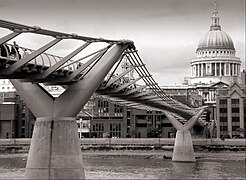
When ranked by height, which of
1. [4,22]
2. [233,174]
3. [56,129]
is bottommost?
[233,174]

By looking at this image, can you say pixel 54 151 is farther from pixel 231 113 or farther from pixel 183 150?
pixel 231 113

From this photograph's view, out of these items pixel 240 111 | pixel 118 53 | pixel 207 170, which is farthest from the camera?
pixel 240 111

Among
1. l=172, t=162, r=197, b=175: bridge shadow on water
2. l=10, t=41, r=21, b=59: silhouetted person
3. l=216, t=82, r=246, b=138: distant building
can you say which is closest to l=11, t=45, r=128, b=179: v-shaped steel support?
l=10, t=41, r=21, b=59: silhouetted person

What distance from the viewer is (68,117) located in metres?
44.2

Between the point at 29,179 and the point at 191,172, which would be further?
the point at 191,172

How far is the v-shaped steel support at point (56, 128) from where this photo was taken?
43000 millimetres

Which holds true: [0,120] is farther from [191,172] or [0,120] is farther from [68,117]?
[68,117]

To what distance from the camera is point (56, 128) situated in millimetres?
43500

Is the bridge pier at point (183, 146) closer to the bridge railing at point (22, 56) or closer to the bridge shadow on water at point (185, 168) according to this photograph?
Answer: the bridge shadow on water at point (185, 168)

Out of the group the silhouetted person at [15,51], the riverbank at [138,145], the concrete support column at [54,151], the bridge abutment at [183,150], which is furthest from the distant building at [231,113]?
the silhouetted person at [15,51]

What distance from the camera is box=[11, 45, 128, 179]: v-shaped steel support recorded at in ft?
141

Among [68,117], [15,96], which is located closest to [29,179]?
[68,117]

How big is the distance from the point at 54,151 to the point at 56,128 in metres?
1.50

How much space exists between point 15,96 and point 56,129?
12078 centimetres
